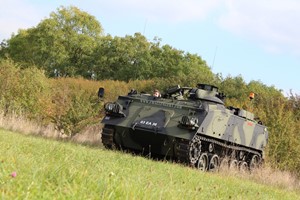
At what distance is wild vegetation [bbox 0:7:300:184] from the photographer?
1786cm

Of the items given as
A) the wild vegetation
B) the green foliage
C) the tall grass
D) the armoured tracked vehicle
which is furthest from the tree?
the armoured tracked vehicle

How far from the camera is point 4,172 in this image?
13.5 feet

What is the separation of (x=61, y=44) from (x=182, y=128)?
46.9 m

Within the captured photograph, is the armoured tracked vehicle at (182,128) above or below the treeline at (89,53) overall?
below

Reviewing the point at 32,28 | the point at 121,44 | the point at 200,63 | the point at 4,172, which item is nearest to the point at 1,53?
the point at 32,28

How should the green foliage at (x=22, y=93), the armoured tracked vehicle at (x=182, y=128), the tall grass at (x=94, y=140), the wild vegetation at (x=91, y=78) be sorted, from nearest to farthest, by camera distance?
the armoured tracked vehicle at (x=182, y=128) < the tall grass at (x=94, y=140) < the wild vegetation at (x=91, y=78) < the green foliage at (x=22, y=93)

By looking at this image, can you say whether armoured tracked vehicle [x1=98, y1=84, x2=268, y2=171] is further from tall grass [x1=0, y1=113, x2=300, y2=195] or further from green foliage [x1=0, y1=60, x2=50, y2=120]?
green foliage [x1=0, y1=60, x2=50, y2=120]

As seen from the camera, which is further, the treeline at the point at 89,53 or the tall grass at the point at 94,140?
the treeline at the point at 89,53

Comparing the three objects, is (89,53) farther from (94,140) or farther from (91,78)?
(94,140)

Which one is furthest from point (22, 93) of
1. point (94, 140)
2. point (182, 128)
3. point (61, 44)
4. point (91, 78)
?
point (61, 44)

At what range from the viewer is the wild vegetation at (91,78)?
17.9 m

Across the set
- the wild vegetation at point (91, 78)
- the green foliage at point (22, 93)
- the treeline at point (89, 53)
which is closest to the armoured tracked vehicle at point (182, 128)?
the wild vegetation at point (91, 78)

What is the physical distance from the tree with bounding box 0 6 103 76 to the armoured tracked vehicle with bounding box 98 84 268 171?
41444mm

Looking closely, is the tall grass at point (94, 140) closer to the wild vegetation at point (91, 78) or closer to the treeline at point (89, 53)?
the wild vegetation at point (91, 78)
